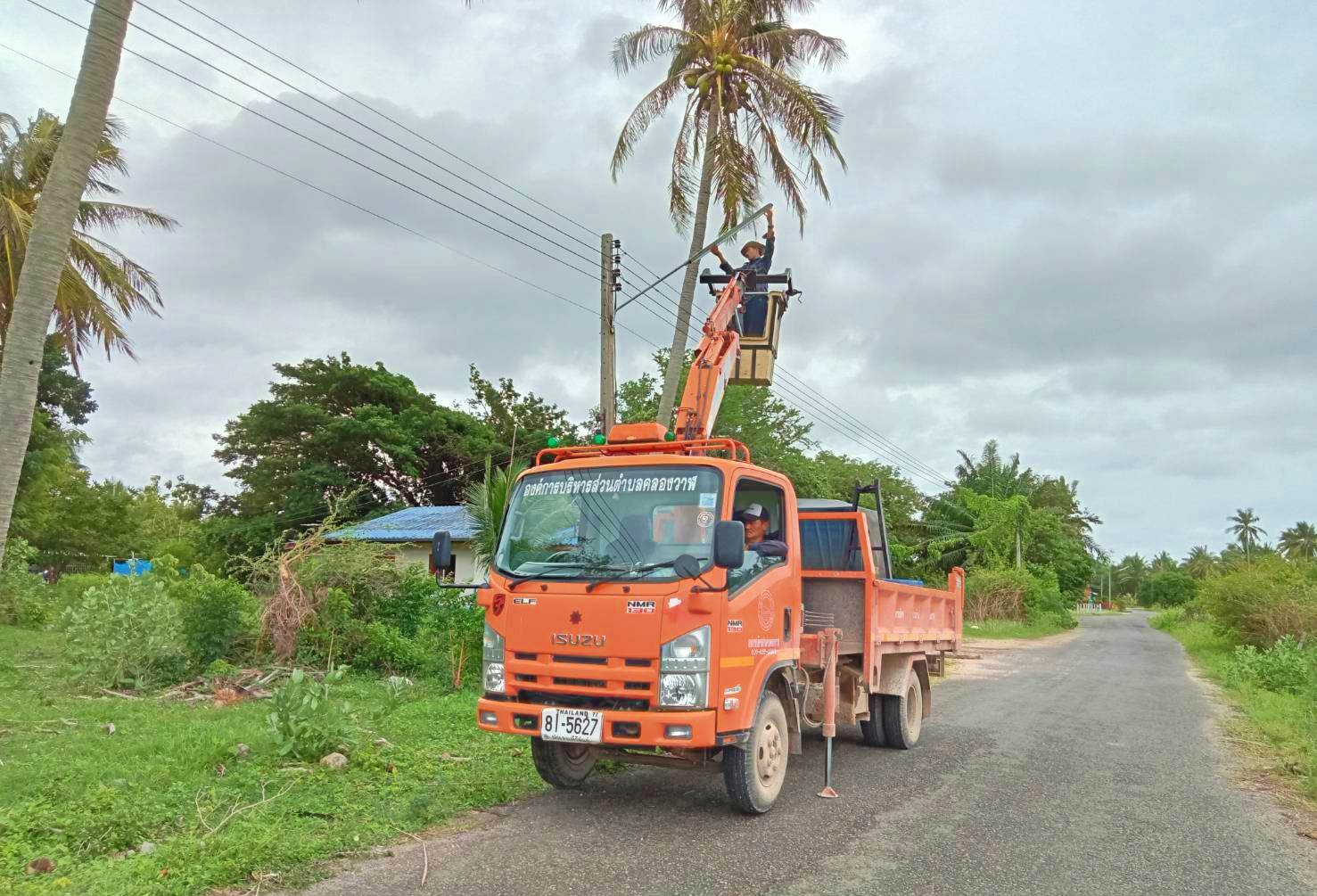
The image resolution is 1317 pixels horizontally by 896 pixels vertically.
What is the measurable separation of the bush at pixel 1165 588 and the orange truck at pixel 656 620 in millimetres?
101781

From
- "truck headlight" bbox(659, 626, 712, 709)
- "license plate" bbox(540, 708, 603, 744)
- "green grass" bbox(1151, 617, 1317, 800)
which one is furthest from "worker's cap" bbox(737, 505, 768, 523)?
"green grass" bbox(1151, 617, 1317, 800)

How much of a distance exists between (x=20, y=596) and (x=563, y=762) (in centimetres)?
1890

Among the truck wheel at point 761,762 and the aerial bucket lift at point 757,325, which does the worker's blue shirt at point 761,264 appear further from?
the truck wheel at point 761,762

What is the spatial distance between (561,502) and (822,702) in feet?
9.10

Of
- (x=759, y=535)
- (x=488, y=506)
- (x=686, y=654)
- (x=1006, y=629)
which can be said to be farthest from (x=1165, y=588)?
(x=686, y=654)

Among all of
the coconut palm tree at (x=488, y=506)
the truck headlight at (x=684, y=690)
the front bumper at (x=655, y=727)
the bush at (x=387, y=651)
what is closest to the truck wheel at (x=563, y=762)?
the front bumper at (x=655, y=727)

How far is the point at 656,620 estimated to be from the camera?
18.7 feet

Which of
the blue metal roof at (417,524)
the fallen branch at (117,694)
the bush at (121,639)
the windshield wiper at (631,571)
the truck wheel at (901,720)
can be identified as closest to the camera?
the windshield wiper at (631,571)

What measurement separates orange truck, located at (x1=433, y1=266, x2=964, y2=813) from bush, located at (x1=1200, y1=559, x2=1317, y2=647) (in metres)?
19.3

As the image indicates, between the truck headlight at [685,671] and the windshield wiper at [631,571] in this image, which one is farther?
the windshield wiper at [631,571]

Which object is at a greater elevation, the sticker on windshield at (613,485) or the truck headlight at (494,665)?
the sticker on windshield at (613,485)

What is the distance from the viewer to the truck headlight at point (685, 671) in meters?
5.61

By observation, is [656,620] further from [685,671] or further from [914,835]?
[914,835]

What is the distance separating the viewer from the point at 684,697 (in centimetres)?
561
